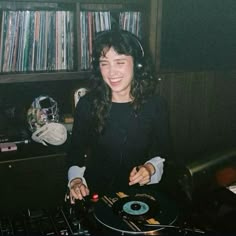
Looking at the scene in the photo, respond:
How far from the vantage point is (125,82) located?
162 cm

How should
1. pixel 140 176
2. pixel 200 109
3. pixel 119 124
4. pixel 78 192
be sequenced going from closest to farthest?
1. pixel 78 192
2. pixel 140 176
3. pixel 119 124
4. pixel 200 109

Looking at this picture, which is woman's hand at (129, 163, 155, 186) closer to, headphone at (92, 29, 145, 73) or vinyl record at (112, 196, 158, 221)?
vinyl record at (112, 196, 158, 221)

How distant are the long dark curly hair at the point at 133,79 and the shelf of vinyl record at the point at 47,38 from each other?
16 cm

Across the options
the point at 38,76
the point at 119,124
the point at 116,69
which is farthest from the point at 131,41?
the point at 38,76

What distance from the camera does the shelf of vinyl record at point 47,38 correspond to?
1712 mm

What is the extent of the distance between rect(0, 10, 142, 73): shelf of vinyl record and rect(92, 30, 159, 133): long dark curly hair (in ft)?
0.53

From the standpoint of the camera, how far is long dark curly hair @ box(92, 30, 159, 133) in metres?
1.56

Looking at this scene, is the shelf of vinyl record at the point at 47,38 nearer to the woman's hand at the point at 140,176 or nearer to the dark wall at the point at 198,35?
the dark wall at the point at 198,35

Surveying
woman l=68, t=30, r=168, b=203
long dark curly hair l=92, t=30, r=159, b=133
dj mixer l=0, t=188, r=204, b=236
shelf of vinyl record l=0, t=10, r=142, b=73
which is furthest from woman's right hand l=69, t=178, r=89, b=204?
shelf of vinyl record l=0, t=10, r=142, b=73

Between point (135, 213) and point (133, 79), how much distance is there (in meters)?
0.89

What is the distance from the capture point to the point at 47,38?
177 centimetres

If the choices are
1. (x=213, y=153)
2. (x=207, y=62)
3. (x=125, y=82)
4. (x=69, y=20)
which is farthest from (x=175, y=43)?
(x=213, y=153)

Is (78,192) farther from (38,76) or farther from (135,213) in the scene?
(38,76)

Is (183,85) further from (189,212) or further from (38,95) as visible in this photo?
(189,212)
